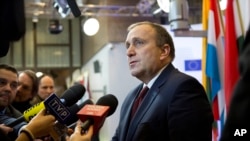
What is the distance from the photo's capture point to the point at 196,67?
383 centimetres

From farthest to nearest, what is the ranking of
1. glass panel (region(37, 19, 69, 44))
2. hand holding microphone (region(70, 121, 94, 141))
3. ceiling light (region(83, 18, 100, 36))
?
glass panel (region(37, 19, 69, 44)) → ceiling light (region(83, 18, 100, 36)) → hand holding microphone (region(70, 121, 94, 141))

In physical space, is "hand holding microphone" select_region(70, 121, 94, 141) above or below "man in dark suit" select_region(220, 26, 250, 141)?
below

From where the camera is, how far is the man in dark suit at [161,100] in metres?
1.76

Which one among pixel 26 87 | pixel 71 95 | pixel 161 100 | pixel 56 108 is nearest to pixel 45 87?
pixel 26 87

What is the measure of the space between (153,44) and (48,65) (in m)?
8.68

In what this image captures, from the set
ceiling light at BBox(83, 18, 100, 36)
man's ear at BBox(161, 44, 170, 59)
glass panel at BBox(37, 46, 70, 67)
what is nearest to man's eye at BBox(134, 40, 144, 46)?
man's ear at BBox(161, 44, 170, 59)

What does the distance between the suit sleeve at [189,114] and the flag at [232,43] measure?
3.17 ft

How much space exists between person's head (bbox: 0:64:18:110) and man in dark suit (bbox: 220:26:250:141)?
6.70ft

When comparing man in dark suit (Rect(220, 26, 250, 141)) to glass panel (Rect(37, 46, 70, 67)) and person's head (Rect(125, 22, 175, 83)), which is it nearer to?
person's head (Rect(125, 22, 175, 83))

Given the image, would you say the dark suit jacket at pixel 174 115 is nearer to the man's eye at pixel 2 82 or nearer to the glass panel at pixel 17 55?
the man's eye at pixel 2 82

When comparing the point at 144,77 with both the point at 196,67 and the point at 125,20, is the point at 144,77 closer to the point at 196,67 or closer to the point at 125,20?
the point at 196,67

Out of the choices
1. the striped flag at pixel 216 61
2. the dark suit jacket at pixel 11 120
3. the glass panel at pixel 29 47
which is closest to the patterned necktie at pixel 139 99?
the dark suit jacket at pixel 11 120

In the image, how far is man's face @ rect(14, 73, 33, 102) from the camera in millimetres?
3383

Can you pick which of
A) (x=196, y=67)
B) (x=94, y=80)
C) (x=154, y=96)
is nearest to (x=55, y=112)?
(x=154, y=96)
